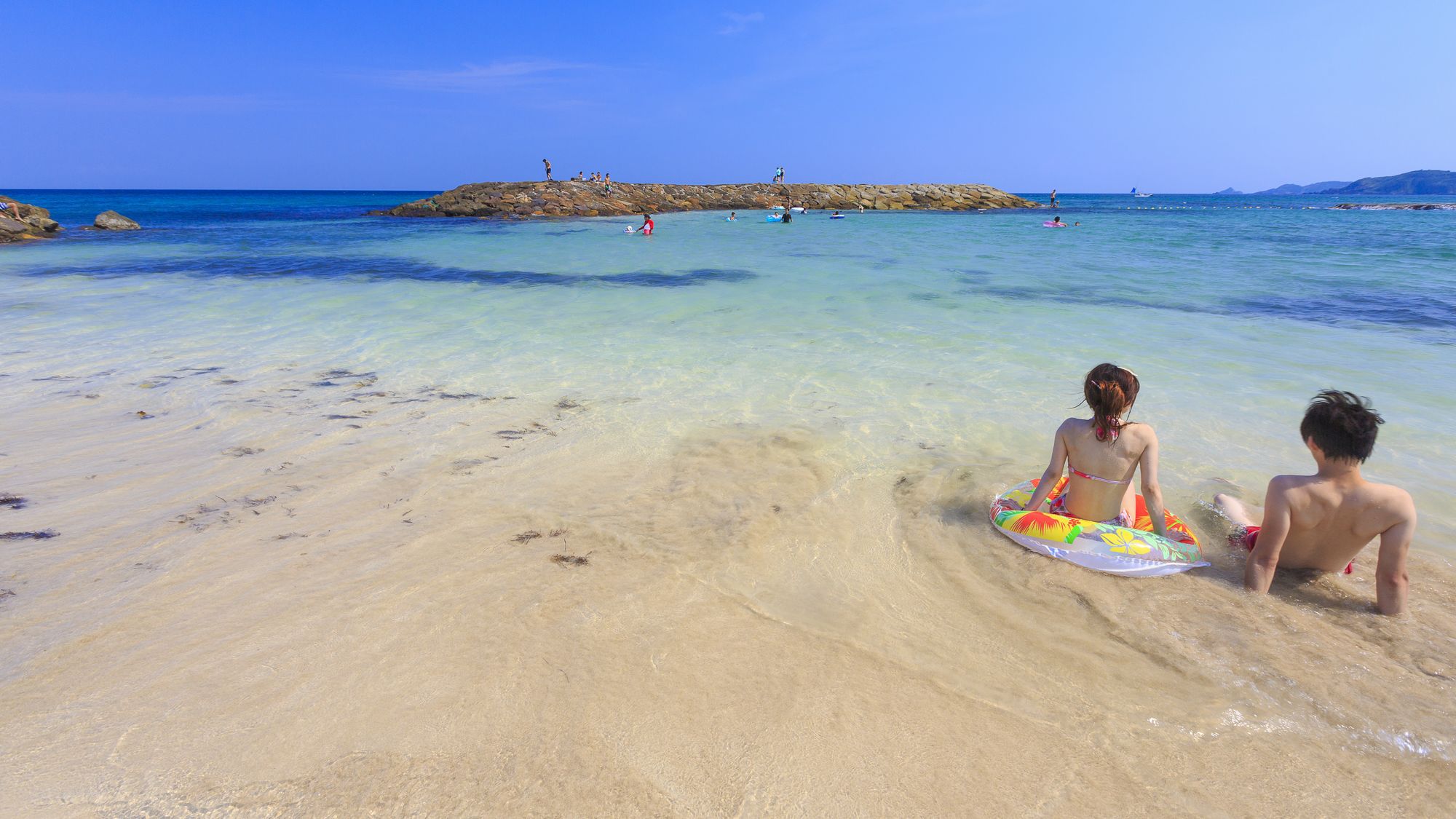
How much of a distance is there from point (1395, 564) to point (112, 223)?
139 feet

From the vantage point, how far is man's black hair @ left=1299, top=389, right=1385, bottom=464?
3170 mm

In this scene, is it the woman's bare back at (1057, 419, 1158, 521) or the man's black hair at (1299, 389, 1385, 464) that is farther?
the woman's bare back at (1057, 419, 1158, 521)

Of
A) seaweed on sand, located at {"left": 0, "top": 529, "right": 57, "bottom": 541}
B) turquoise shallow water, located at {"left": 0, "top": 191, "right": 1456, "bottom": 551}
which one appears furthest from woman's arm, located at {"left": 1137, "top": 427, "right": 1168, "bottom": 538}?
seaweed on sand, located at {"left": 0, "top": 529, "right": 57, "bottom": 541}

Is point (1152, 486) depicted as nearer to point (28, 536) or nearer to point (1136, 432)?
point (1136, 432)

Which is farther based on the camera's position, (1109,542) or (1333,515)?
(1109,542)

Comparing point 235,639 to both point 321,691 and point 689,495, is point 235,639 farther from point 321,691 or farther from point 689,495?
point 689,495

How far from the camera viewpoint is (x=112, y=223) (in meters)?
31.0

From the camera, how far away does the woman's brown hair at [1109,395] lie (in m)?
3.70

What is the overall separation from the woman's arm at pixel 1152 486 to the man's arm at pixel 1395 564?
90 centimetres

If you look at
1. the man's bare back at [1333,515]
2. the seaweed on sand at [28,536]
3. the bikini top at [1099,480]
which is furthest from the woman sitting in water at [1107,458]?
the seaweed on sand at [28,536]

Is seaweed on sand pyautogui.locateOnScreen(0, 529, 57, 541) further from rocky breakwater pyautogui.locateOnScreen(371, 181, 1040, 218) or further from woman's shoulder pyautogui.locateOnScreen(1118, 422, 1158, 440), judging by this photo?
rocky breakwater pyautogui.locateOnScreen(371, 181, 1040, 218)

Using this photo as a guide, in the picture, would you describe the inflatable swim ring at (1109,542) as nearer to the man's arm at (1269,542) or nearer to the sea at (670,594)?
the sea at (670,594)

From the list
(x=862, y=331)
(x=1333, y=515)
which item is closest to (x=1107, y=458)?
(x=1333, y=515)

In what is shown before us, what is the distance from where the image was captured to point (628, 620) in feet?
10.8
